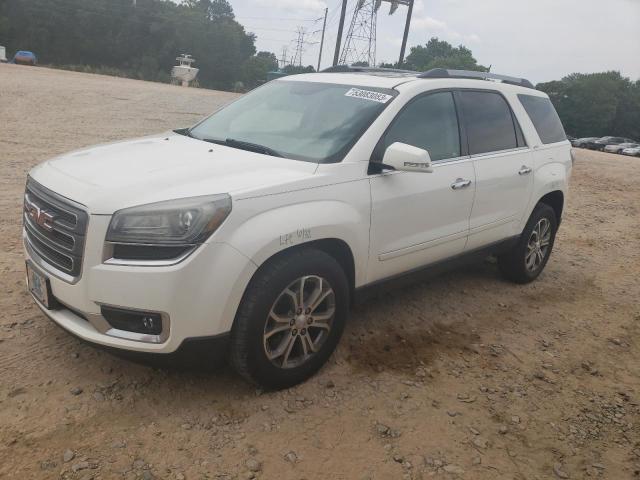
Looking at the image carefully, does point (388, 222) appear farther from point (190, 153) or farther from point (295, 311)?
point (190, 153)

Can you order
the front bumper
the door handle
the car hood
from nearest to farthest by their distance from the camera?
the front bumper, the car hood, the door handle

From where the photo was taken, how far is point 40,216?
9.62 feet

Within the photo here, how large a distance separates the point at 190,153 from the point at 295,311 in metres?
1.17

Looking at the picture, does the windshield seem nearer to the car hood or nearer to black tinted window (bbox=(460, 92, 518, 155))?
the car hood

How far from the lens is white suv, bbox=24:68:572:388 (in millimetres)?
2625

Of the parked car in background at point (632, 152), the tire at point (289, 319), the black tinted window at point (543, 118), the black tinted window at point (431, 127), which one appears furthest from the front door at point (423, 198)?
the parked car in background at point (632, 152)

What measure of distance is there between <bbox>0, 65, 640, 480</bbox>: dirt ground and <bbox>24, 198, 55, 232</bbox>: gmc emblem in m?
0.82

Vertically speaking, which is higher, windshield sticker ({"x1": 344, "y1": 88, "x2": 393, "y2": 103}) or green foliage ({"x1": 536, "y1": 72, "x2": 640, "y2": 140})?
green foliage ({"x1": 536, "y1": 72, "x2": 640, "y2": 140})

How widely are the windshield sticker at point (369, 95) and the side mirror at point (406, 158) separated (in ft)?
1.66

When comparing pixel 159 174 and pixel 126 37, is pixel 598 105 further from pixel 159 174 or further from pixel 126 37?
pixel 159 174

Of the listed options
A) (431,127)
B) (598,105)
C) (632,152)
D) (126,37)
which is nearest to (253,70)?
(126,37)

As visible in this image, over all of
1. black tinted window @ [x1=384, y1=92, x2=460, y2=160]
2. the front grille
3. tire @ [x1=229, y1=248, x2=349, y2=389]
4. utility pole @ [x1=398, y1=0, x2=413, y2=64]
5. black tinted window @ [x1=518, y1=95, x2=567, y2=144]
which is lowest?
tire @ [x1=229, y1=248, x2=349, y2=389]

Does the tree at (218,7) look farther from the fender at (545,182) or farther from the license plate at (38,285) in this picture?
the license plate at (38,285)

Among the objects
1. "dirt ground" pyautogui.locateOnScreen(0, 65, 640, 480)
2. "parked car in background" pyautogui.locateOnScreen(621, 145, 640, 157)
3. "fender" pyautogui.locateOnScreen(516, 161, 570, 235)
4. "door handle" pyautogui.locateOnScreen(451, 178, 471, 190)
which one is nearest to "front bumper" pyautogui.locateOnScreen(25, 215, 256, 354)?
"dirt ground" pyautogui.locateOnScreen(0, 65, 640, 480)
